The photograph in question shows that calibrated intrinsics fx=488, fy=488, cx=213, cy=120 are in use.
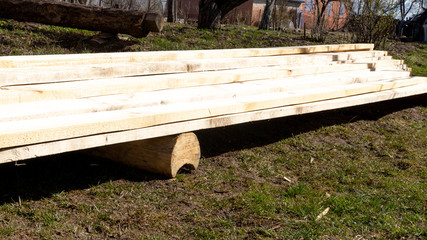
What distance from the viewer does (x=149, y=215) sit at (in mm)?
3357

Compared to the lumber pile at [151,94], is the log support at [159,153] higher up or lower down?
lower down

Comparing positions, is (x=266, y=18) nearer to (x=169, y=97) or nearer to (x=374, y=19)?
(x=374, y=19)

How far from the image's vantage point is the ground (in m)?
3.20

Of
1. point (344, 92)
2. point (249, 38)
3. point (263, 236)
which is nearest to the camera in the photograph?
point (263, 236)

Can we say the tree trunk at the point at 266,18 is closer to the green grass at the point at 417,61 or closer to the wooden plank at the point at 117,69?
the green grass at the point at 417,61

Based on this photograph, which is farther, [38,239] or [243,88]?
[243,88]

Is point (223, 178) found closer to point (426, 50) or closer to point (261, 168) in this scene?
point (261, 168)

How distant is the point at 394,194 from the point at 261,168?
1.16 metres

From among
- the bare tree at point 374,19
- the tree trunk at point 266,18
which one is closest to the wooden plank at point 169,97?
the bare tree at point 374,19

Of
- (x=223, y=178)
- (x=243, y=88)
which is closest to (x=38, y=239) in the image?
(x=223, y=178)

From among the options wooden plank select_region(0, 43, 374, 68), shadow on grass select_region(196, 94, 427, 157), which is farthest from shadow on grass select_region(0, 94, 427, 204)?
wooden plank select_region(0, 43, 374, 68)

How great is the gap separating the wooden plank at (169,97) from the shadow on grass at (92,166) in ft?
1.29

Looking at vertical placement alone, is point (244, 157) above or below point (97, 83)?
below

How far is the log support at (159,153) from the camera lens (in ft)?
12.8
